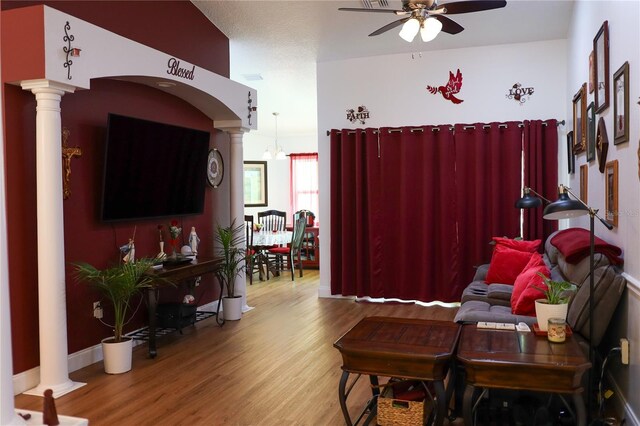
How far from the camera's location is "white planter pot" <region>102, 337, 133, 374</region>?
13.2 ft

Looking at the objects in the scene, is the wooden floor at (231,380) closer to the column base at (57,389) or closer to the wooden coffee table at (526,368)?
the column base at (57,389)

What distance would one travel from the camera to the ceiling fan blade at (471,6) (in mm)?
3490

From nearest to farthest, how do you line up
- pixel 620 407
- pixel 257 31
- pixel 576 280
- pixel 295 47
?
pixel 620 407 → pixel 576 280 → pixel 257 31 → pixel 295 47

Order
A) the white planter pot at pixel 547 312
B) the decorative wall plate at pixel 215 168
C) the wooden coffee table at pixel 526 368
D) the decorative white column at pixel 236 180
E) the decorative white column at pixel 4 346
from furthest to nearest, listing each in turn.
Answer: the decorative white column at pixel 236 180
the decorative wall plate at pixel 215 168
the white planter pot at pixel 547 312
the wooden coffee table at pixel 526 368
the decorative white column at pixel 4 346

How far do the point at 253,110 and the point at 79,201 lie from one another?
245 centimetres

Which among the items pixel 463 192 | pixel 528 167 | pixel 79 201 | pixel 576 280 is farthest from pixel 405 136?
pixel 79 201

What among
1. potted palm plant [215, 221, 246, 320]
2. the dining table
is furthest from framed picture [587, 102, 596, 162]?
the dining table

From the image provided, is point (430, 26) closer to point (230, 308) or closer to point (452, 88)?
point (452, 88)

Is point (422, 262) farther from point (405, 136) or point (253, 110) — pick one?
point (253, 110)

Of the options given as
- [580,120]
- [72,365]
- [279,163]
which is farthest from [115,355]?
[279,163]

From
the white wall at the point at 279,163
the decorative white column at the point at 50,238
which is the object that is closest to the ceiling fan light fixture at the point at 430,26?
the decorative white column at the point at 50,238

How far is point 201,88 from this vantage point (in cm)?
510

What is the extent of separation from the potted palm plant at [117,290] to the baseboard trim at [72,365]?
0.77 ft

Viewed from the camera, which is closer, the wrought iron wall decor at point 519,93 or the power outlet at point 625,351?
the power outlet at point 625,351
